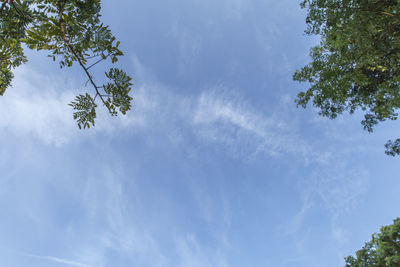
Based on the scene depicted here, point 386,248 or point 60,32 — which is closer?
point 60,32

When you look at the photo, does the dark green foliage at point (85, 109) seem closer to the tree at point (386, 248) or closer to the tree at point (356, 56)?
the tree at point (356, 56)

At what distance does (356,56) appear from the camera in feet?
33.1

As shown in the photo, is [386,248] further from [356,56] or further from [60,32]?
[60,32]

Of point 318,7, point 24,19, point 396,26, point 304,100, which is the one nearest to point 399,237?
point 304,100

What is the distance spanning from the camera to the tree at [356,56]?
27.0 feet

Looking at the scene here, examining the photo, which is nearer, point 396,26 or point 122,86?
point 122,86

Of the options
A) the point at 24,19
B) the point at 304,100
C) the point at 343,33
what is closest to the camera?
the point at 24,19

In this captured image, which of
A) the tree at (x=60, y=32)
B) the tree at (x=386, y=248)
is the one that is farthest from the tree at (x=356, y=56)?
the tree at (x=60, y=32)

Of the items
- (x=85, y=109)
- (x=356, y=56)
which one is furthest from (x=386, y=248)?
(x=85, y=109)

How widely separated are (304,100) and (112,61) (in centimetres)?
1395

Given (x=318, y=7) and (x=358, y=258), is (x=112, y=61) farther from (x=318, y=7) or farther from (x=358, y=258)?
(x=358, y=258)

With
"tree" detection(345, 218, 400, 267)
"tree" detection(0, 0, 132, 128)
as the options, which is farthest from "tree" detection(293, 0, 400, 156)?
"tree" detection(0, 0, 132, 128)

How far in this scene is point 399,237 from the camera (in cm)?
1098

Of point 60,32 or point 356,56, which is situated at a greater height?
point 356,56
